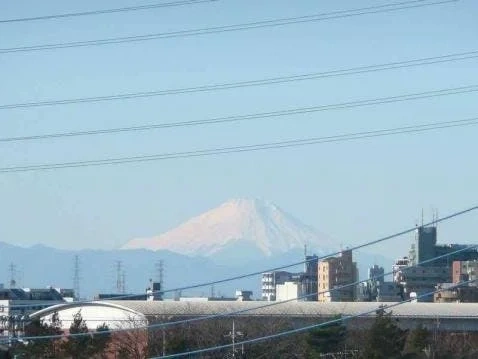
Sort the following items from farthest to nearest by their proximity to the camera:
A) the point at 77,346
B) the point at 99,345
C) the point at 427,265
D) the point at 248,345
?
the point at 427,265, the point at 248,345, the point at 99,345, the point at 77,346

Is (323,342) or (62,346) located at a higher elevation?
(323,342)

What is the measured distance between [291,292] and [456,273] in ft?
45.2

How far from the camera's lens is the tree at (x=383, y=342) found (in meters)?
34.1

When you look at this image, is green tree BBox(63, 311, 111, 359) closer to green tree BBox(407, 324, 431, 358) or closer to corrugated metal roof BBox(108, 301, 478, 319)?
corrugated metal roof BBox(108, 301, 478, 319)

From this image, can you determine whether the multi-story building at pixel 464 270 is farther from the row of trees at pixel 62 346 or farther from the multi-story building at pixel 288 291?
the row of trees at pixel 62 346

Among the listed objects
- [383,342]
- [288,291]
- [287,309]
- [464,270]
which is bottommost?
[383,342]

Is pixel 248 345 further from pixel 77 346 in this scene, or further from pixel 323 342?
pixel 77 346

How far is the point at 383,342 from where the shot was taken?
34125 mm

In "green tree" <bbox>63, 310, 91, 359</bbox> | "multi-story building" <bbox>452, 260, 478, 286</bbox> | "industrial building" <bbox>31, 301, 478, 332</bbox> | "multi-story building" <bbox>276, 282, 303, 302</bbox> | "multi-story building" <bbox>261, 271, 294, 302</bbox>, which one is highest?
"multi-story building" <bbox>261, 271, 294, 302</bbox>

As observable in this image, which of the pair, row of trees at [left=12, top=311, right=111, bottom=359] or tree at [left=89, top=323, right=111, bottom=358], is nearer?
row of trees at [left=12, top=311, right=111, bottom=359]

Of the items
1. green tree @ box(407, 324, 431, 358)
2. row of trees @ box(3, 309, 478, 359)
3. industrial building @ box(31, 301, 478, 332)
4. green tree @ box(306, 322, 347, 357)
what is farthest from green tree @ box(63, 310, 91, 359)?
green tree @ box(407, 324, 431, 358)

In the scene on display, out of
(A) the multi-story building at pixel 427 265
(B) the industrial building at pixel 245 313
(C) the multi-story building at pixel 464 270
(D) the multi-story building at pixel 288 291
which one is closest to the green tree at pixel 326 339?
(B) the industrial building at pixel 245 313

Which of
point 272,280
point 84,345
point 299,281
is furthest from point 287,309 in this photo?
point 272,280

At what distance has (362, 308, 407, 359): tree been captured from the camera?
34125 millimetres
